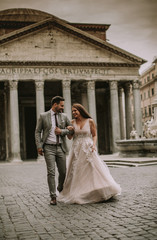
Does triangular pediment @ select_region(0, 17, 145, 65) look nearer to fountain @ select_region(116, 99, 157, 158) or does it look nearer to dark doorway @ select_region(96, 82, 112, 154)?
dark doorway @ select_region(96, 82, 112, 154)

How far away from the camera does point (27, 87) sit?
34.6m

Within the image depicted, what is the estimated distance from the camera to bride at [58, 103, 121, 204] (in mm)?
6344

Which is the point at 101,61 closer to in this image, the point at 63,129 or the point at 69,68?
the point at 69,68

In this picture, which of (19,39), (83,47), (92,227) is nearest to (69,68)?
(83,47)

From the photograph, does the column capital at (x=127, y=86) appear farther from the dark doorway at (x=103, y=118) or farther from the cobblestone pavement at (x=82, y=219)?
the cobblestone pavement at (x=82, y=219)

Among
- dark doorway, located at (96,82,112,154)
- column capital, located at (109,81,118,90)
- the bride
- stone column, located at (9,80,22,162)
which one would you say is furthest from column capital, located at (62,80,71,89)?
the bride

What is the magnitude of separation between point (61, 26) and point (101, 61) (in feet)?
14.3

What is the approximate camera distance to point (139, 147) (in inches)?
716

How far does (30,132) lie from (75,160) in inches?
1130

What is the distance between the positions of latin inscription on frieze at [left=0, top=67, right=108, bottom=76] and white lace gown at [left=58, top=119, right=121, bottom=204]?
72.2ft

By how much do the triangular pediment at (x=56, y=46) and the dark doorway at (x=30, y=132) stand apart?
806 cm

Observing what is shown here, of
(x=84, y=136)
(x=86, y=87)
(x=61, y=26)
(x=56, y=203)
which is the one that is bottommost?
(x=56, y=203)

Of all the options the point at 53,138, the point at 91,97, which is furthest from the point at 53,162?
the point at 91,97

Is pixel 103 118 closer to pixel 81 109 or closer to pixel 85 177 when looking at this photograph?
pixel 81 109
